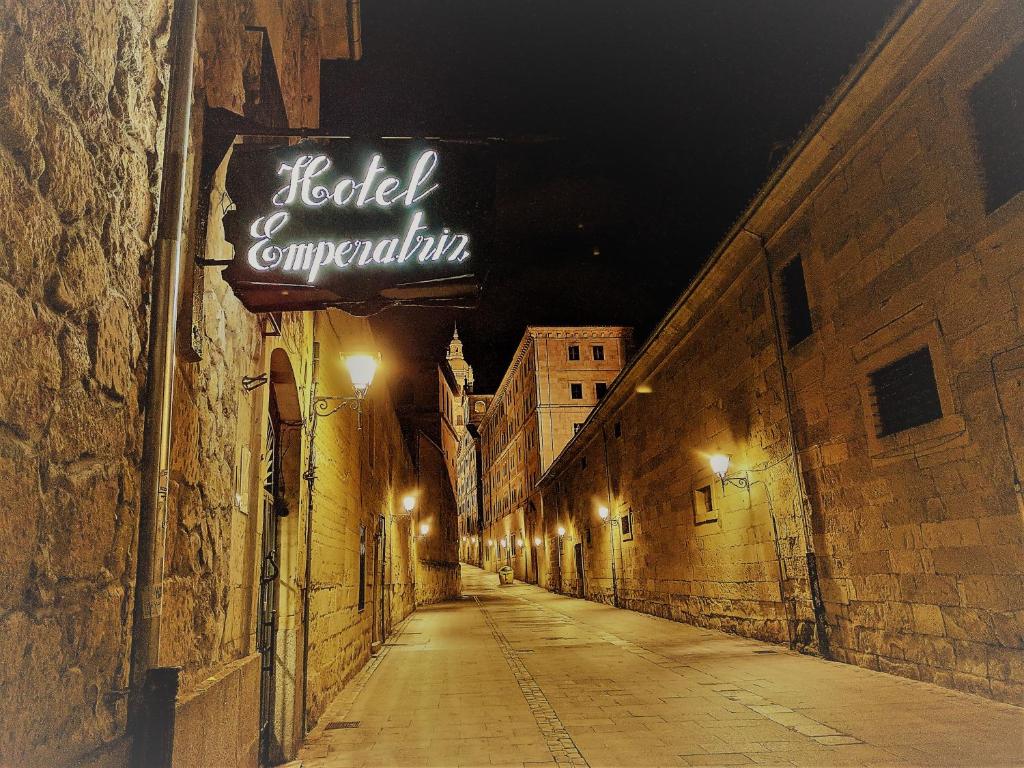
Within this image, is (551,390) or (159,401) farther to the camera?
(551,390)

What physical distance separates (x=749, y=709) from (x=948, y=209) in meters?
5.66

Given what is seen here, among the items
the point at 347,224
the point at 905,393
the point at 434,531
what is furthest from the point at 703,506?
the point at 434,531

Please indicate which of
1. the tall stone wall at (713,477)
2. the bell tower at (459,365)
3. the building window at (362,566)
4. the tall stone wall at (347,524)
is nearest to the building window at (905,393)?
the tall stone wall at (713,477)

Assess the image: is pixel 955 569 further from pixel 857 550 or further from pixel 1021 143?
pixel 1021 143

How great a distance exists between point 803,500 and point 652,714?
4.80 metres

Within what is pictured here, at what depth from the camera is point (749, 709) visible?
656 cm

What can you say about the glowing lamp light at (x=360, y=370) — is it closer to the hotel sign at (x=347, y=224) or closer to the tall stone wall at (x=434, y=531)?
the hotel sign at (x=347, y=224)

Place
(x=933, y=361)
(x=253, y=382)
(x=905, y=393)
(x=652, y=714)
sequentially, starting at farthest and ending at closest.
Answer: (x=905, y=393), (x=933, y=361), (x=652, y=714), (x=253, y=382)

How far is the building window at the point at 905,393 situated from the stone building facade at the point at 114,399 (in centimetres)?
694

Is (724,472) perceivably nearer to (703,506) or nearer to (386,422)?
(703,506)

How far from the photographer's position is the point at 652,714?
6543mm

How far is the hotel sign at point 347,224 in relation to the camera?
3.63 metres

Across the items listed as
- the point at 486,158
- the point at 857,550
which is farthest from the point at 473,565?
the point at 486,158

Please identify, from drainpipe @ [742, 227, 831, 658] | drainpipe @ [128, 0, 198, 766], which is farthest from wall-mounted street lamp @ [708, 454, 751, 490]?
drainpipe @ [128, 0, 198, 766]
